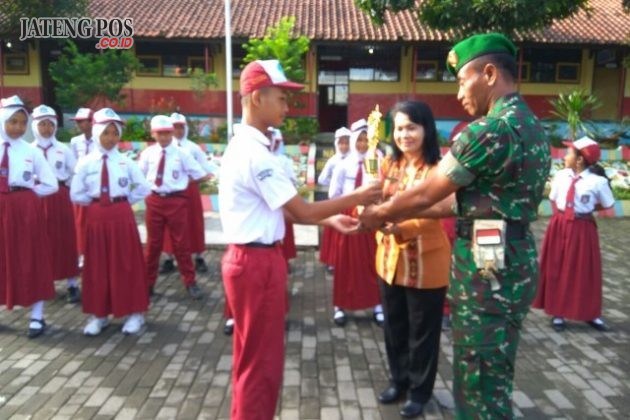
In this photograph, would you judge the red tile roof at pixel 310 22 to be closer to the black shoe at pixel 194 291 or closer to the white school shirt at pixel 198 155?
the white school shirt at pixel 198 155

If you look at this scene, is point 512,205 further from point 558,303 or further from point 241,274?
point 558,303

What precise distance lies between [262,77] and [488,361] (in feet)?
5.52

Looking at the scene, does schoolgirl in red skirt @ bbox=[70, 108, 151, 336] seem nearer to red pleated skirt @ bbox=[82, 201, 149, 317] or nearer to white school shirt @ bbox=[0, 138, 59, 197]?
red pleated skirt @ bbox=[82, 201, 149, 317]

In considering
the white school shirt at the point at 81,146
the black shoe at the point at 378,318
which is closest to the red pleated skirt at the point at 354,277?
the black shoe at the point at 378,318

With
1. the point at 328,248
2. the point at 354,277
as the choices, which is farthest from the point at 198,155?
the point at 354,277

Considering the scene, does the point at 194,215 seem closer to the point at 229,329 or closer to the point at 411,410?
the point at 229,329

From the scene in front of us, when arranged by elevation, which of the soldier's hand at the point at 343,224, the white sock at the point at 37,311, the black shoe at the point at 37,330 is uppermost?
the soldier's hand at the point at 343,224

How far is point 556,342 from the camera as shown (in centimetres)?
487

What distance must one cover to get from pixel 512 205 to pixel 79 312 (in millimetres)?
4670

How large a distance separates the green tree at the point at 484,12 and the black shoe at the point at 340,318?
8.73 m

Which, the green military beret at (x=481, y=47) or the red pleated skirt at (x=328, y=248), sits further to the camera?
the red pleated skirt at (x=328, y=248)

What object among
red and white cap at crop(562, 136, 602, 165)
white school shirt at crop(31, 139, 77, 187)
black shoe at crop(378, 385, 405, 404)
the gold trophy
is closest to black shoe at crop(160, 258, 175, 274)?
white school shirt at crop(31, 139, 77, 187)

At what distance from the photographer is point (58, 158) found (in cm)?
616

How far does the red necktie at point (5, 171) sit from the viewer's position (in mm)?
4848
